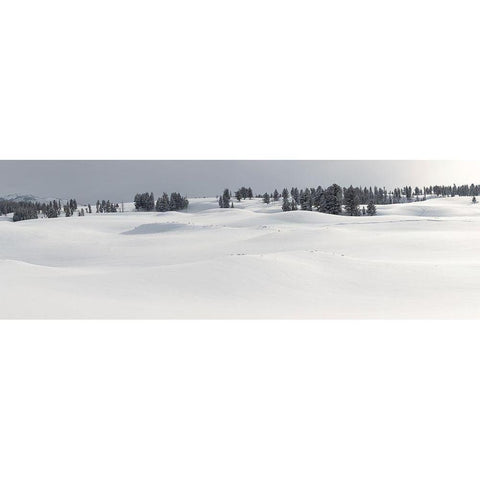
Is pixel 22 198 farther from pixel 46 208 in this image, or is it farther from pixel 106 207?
pixel 106 207

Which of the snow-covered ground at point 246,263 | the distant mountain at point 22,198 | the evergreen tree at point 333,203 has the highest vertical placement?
the distant mountain at point 22,198

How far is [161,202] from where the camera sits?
8.14 meters

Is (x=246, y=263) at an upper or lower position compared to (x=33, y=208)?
lower

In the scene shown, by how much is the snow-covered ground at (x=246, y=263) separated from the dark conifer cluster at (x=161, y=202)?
139 millimetres

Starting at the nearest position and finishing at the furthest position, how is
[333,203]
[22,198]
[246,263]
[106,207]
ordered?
[246,263] < [22,198] < [106,207] < [333,203]

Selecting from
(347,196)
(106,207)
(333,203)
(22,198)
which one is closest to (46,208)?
(22,198)

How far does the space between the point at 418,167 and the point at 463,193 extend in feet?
3.33

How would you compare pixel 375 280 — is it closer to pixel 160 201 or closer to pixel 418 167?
pixel 418 167

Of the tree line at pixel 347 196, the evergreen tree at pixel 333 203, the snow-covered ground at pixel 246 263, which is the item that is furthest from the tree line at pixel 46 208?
the evergreen tree at pixel 333 203

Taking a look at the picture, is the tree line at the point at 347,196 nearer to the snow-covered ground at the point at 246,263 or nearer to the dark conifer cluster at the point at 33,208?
the snow-covered ground at the point at 246,263

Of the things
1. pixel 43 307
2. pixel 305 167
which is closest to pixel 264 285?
pixel 305 167

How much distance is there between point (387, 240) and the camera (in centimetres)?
838

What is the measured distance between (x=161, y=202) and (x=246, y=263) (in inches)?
73.1

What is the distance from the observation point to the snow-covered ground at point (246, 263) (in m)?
6.81
